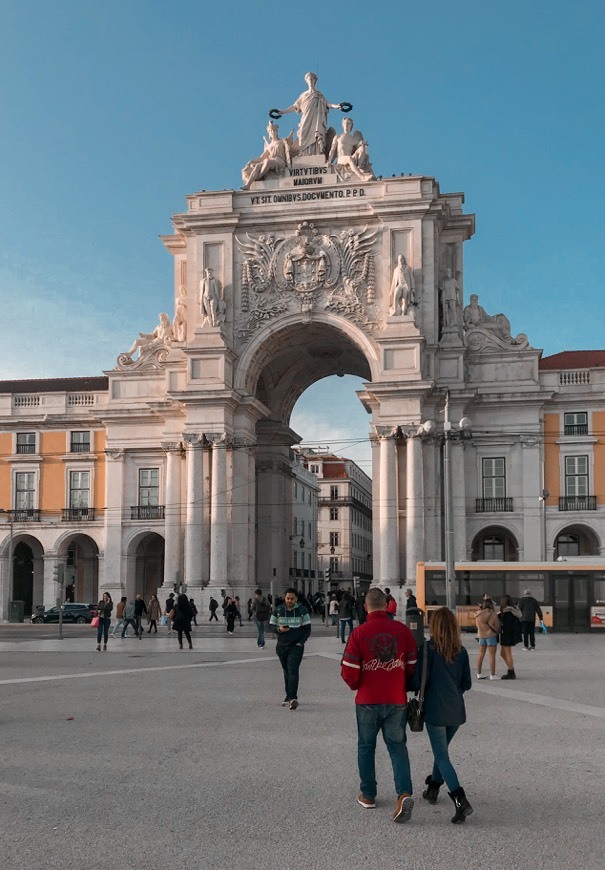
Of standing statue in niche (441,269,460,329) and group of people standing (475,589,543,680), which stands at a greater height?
standing statue in niche (441,269,460,329)

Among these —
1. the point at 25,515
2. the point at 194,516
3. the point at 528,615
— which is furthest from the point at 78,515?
the point at 528,615

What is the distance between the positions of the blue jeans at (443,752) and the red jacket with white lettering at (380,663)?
36cm

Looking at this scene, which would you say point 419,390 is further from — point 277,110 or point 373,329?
point 277,110

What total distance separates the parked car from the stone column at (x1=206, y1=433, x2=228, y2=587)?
7746 millimetres

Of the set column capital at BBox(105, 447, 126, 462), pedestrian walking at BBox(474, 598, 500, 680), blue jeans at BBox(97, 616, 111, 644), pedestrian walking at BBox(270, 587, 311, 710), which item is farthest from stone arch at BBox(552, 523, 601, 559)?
pedestrian walking at BBox(270, 587, 311, 710)

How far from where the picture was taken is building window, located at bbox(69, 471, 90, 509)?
5556 centimetres

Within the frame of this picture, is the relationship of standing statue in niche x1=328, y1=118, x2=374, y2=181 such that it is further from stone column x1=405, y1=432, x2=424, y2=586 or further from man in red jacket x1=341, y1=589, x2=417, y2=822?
man in red jacket x1=341, y1=589, x2=417, y2=822

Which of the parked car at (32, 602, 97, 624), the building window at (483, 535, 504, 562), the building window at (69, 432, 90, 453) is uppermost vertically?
the building window at (69, 432, 90, 453)

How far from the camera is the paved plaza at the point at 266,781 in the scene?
757 cm

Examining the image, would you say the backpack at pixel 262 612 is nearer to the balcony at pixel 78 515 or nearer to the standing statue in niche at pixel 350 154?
the balcony at pixel 78 515

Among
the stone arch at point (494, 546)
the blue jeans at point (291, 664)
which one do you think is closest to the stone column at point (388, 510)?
the stone arch at point (494, 546)

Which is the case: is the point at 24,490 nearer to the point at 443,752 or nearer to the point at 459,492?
the point at 459,492

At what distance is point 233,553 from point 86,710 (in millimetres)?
35143

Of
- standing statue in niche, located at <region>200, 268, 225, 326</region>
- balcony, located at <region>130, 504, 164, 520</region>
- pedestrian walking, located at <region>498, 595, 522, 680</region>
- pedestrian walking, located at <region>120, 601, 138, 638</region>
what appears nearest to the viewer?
pedestrian walking, located at <region>498, 595, 522, 680</region>
